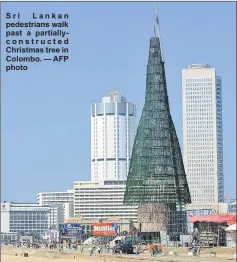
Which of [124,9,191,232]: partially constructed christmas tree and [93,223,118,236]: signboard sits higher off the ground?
[124,9,191,232]: partially constructed christmas tree

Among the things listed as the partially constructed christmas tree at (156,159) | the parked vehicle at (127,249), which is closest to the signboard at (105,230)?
the partially constructed christmas tree at (156,159)

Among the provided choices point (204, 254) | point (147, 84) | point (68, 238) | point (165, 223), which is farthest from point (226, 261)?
point (68, 238)

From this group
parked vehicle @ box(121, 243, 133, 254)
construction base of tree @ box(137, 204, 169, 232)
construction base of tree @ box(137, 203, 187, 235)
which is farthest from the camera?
construction base of tree @ box(137, 204, 169, 232)

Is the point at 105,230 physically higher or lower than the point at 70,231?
higher

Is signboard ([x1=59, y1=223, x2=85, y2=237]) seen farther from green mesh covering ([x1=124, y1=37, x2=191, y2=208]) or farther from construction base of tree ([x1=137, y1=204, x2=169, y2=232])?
construction base of tree ([x1=137, y1=204, x2=169, y2=232])

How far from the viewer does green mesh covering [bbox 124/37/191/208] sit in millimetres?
134125

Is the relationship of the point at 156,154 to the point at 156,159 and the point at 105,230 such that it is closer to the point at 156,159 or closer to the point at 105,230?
the point at 156,159

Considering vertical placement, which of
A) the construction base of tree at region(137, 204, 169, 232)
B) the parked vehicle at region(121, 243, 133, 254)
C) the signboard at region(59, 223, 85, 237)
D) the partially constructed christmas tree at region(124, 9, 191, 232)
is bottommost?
the signboard at region(59, 223, 85, 237)

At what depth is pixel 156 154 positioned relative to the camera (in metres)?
135

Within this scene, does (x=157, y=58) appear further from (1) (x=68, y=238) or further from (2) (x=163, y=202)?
(1) (x=68, y=238)

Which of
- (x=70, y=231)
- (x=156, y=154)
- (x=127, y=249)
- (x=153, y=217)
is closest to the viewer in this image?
(x=127, y=249)

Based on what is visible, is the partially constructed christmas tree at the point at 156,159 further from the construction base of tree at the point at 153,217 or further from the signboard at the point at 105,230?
the signboard at the point at 105,230

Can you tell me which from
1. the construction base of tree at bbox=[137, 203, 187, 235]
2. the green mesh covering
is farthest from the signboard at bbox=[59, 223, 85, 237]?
the construction base of tree at bbox=[137, 203, 187, 235]

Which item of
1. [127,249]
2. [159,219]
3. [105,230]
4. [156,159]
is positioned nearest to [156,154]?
[156,159]
